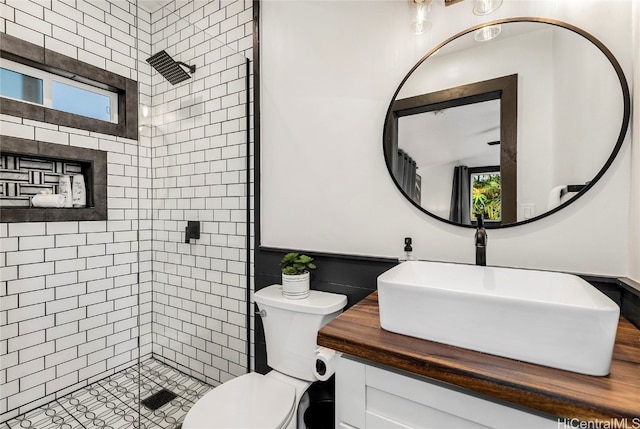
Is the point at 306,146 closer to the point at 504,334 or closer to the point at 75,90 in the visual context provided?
the point at 504,334

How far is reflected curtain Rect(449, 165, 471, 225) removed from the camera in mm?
1280

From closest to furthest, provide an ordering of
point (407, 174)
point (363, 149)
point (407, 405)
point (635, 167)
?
point (407, 405) < point (635, 167) < point (407, 174) < point (363, 149)

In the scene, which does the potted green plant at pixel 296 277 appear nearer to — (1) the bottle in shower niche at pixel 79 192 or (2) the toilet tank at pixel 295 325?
(2) the toilet tank at pixel 295 325

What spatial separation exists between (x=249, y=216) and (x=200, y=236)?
382 mm

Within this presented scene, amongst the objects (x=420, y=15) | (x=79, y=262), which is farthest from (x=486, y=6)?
(x=79, y=262)

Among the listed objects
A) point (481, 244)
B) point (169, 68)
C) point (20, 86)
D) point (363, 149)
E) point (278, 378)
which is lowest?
point (278, 378)

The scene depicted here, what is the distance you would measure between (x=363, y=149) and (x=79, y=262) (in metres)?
1.85

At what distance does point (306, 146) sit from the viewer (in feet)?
5.55

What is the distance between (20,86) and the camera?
1.61 metres

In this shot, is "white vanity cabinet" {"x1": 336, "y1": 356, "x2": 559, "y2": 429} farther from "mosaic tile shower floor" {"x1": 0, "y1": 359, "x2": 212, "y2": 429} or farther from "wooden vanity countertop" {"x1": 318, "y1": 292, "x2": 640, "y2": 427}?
"mosaic tile shower floor" {"x1": 0, "y1": 359, "x2": 212, "y2": 429}

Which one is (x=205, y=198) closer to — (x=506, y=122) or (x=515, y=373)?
(x=506, y=122)

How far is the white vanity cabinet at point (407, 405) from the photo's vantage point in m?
0.69

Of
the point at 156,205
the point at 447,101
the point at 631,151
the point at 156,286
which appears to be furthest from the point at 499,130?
the point at 156,286

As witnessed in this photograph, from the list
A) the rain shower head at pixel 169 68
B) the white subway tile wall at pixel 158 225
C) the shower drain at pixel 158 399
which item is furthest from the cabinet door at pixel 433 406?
the rain shower head at pixel 169 68
